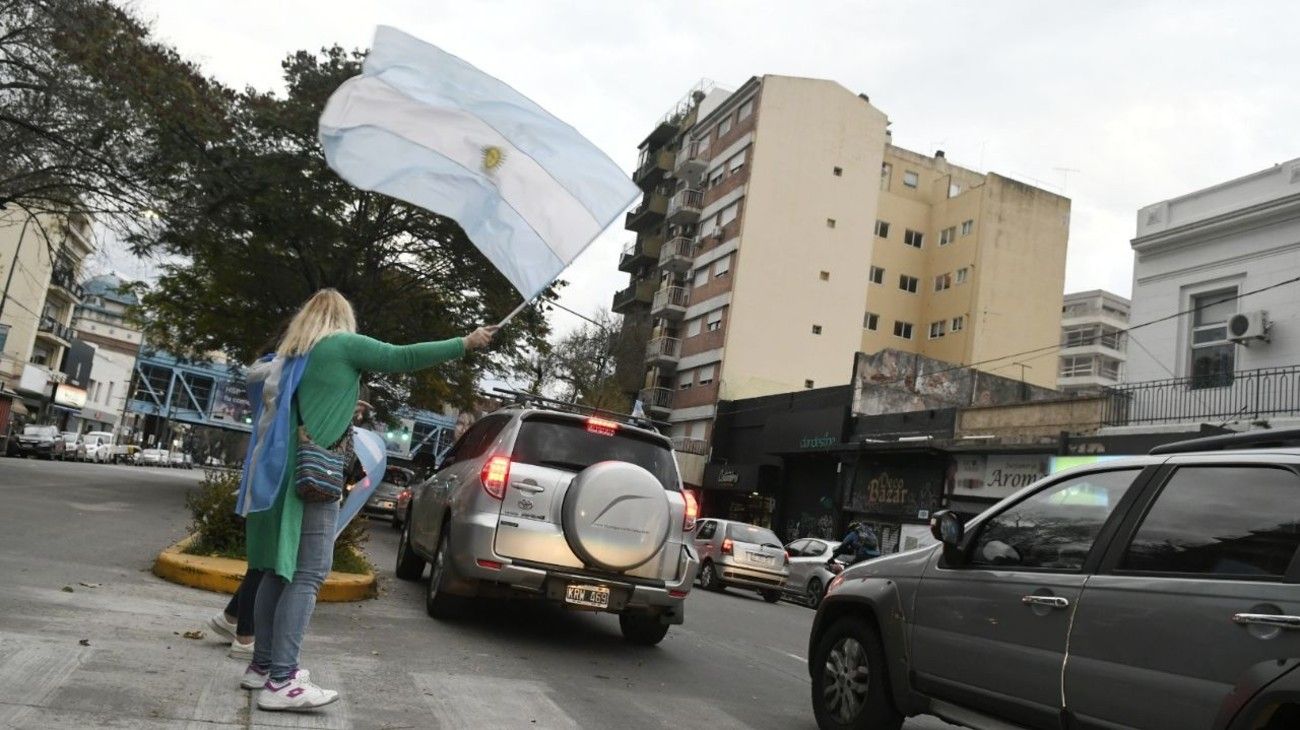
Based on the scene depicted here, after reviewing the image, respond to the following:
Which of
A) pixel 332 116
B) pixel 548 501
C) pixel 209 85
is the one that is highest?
pixel 209 85

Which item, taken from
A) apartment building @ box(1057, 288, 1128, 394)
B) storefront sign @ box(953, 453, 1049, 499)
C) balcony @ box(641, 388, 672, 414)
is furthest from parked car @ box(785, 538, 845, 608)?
apartment building @ box(1057, 288, 1128, 394)

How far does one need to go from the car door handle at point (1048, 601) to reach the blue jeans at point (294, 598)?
10.1 ft

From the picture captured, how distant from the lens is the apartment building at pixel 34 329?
6047cm

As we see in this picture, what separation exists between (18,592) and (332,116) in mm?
3741

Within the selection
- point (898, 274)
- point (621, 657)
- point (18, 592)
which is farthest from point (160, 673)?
Result: point (898, 274)

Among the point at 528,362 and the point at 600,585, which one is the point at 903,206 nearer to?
the point at 528,362

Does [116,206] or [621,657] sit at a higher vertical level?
[116,206]

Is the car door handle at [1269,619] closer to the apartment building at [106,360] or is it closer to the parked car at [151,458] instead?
the parked car at [151,458]

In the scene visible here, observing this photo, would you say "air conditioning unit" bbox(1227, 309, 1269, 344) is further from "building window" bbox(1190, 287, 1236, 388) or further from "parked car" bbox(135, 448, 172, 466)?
"parked car" bbox(135, 448, 172, 466)

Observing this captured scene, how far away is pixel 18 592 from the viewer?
6918mm

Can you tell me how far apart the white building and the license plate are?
15.6 metres

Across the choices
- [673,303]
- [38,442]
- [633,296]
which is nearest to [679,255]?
[673,303]

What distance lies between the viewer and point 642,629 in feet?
28.5

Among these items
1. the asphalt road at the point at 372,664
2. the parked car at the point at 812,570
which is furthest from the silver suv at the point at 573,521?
the parked car at the point at 812,570
